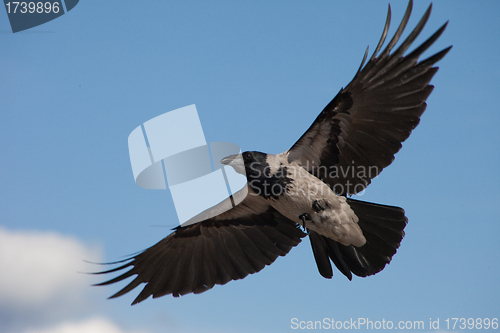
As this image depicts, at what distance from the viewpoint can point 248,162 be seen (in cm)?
577

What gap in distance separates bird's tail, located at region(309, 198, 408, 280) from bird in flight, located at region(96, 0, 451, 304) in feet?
0.04

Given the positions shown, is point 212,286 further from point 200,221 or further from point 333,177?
point 333,177

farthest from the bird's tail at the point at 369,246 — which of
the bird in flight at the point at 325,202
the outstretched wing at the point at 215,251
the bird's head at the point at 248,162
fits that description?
the bird's head at the point at 248,162

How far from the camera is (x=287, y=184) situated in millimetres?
5551

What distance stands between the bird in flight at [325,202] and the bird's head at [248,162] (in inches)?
0.5

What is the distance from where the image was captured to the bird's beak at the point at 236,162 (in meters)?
5.84

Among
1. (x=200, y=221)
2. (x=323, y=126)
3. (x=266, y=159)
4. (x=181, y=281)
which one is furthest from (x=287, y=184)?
(x=181, y=281)

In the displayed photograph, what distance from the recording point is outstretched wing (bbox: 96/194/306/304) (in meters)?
6.54

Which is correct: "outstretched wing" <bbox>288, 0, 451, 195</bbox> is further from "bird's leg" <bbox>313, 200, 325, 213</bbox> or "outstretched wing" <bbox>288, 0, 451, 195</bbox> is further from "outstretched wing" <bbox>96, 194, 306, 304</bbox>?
"outstretched wing" <bbox>96, 194, 306, 304</bbox>

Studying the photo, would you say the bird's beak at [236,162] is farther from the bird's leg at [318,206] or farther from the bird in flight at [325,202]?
the bird's leg at [318,206]

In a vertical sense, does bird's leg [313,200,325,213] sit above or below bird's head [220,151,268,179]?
below

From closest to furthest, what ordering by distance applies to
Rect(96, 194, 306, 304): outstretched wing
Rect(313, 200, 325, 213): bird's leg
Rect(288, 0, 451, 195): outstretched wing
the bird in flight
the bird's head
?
Rect(288, 0, 451, 195): outstretched wing → the bird in flight → Rect(313, 200, 325, 213): bird's leg → the bird's head → Rect(96, 194, 306, 304): outstretched wing

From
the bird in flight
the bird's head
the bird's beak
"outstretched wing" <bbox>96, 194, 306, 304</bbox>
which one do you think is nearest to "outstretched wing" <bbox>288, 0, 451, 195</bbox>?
the bird in flight

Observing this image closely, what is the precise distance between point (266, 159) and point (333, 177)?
0.90m
